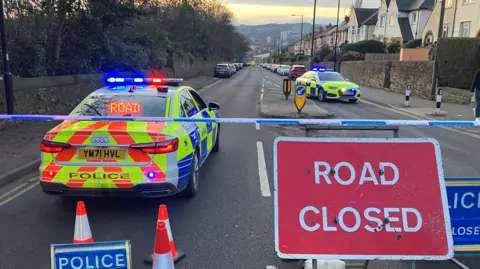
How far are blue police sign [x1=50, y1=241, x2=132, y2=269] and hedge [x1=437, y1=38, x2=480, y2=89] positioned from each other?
18.6 m

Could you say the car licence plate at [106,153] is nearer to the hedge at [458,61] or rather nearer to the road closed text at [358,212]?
the road closed text at [358,212]

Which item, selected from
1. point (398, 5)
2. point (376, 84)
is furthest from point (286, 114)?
point (398, 5)

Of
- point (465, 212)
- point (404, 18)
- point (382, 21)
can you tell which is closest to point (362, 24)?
point (382, 21)

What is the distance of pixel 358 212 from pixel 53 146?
3307 mm

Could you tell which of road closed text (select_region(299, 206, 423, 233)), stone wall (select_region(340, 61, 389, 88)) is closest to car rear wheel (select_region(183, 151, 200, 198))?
road closed text (select_region(299, 206, 423, 233))

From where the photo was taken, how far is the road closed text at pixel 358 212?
2.78m

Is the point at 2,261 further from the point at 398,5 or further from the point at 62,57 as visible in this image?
the point at 398,5

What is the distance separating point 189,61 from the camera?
1668 inches

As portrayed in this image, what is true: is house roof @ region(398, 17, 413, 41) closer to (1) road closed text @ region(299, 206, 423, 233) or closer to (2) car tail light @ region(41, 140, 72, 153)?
(2) car tail light @ region(41, 140, 72, 153)

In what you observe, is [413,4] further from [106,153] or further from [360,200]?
[360,200]

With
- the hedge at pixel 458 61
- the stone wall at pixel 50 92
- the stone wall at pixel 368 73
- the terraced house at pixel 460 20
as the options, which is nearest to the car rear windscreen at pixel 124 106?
the stone wall at pixel 50 92

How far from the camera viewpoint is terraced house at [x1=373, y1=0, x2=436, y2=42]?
49.6 m

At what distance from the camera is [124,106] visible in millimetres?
5238

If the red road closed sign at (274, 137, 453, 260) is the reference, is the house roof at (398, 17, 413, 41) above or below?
above
